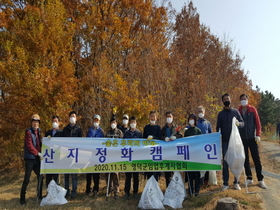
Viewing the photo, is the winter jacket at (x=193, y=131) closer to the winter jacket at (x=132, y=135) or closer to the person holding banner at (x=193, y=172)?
the person holding banner at (x=193, y=172)

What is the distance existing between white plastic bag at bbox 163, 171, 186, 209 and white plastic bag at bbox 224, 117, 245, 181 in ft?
4.00

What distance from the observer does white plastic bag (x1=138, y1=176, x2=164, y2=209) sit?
4.90 meters

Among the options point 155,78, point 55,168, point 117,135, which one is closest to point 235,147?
point 117,135

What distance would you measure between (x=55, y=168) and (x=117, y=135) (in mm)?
1709

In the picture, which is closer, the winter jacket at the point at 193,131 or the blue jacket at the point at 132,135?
the winter jacket at the point at 193,131

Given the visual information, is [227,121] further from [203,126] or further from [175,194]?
[175,194]

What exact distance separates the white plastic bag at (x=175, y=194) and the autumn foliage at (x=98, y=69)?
3.71 meters

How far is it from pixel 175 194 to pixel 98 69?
7.36m

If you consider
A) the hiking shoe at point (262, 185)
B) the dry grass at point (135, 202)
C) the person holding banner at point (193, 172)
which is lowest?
the dry grass at point (135, 202)

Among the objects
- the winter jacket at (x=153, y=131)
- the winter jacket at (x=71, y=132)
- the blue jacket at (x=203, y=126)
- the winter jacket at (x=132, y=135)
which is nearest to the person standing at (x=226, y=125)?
the blue jacket at (x=203, y=126)

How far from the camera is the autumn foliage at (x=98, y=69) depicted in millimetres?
9133

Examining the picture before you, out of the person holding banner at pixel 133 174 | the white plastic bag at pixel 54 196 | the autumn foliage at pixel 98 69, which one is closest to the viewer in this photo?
the white plastic bag at pixel 54 196

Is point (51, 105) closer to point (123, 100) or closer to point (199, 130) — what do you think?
point (123, 100)

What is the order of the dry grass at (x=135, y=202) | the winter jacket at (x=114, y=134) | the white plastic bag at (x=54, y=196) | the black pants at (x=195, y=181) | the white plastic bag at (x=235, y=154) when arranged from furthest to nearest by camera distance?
the winter jacket at (x=114, y=134)
the black pants at (x=195, y=181)
the white plastic bag at (x=54, y=196)
the white plastic bag at (x=235, y=154)
the dry grass at (x=135, y=202)
